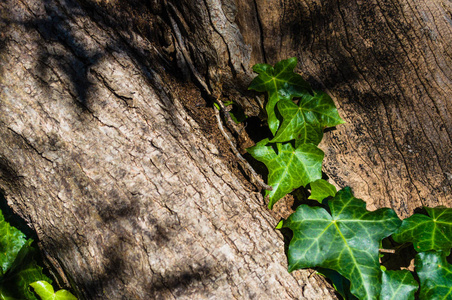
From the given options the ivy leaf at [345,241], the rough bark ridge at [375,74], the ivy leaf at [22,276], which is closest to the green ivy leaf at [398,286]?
the ivy leaf at [345,241]

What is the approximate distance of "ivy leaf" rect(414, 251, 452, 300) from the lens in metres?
1.44

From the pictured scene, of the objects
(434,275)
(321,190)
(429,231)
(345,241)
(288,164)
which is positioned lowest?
(434,275)

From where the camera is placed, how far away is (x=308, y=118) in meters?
1.68

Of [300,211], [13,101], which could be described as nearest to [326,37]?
[300,211]

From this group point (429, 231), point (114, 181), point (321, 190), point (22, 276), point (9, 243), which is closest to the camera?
point (114, 181)

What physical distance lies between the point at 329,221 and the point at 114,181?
108 centimetres

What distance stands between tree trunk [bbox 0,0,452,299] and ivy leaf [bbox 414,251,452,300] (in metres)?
0.34

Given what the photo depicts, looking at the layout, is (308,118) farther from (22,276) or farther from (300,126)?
(22,276)

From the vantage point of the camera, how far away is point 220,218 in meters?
1.40

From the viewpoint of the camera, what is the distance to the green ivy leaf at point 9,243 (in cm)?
192

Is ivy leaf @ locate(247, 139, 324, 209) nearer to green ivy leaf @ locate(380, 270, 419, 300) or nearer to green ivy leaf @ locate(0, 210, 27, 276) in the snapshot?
green ivy leaf @ locate(380, 270, 419, 300)

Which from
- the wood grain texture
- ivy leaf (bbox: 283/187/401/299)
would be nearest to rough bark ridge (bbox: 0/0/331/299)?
ivy leaf (bbox: 283/187/401/299)

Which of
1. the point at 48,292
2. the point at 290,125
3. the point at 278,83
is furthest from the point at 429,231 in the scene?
the point at 48,292

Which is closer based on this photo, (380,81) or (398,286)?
(398,286)
